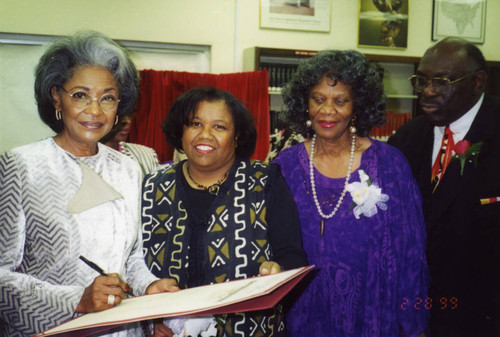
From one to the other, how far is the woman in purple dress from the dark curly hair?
345 millimetres

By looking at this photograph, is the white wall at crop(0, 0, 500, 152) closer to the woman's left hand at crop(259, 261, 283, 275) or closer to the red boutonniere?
the red boutonniere

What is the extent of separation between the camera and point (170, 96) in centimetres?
490

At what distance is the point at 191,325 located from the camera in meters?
1.49

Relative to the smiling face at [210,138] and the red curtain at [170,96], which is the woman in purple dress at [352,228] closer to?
the smiling face at [210,138]

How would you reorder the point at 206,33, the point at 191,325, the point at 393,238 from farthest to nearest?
the point at 206,33
the point at 393,238
the point at 191,325

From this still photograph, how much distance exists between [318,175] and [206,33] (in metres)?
3.88

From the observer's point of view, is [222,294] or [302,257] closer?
[222,294]

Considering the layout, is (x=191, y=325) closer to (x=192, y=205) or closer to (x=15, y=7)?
(x=192, y=205)

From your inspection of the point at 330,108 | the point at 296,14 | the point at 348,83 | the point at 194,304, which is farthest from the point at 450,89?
the point at 296,14

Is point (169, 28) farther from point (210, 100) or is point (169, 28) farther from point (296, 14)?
point (210, 100)

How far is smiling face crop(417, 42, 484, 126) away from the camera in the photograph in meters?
2.30

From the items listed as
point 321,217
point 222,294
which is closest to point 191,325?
point 222,294

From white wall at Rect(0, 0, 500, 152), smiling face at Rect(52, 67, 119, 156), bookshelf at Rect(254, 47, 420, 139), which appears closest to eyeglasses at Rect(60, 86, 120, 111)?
smiling face at Rect(52, 67, 119, 156)

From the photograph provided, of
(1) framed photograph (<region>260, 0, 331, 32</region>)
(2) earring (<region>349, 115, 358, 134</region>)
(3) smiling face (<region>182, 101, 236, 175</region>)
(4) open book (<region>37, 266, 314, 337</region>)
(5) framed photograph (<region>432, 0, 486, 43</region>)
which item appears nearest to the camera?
(4) open book (<region>37, 266, 314, 337</region>)
